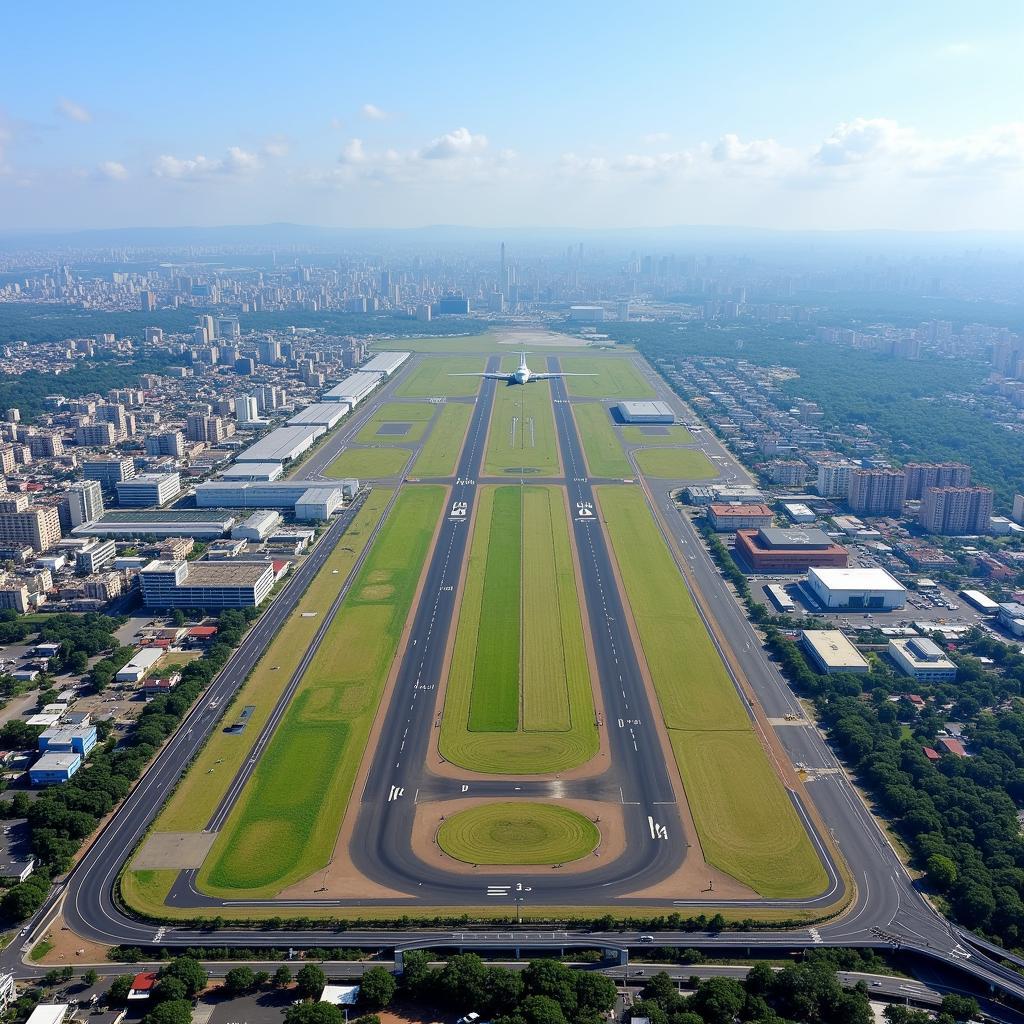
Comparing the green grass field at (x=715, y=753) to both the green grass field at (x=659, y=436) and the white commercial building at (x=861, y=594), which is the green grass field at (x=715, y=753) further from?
the green grass field at (x=659, y=436)

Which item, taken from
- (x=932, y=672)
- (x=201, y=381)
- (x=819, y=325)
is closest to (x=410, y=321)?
(x=201, y=381)

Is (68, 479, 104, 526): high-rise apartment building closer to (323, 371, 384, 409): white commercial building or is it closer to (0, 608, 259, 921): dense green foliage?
(0, 608, 259, 921): dense green foliage

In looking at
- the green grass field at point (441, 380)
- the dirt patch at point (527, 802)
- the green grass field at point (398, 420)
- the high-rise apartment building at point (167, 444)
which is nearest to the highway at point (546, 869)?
the dirt patch at point (527, 802)

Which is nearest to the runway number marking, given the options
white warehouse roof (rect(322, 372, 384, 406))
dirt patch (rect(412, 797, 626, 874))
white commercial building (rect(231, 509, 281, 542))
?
dirt patch (rect(412, 797, 626, 874))

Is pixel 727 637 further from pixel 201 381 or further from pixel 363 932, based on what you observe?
pixel 201 381

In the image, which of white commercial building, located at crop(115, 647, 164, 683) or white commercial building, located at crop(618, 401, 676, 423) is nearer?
white commercial building, located at crop(115, 647, 164, 683)

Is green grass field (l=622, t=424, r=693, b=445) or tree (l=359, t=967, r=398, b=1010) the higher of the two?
green grass field (l=622, t=424, r=693, b=445)
